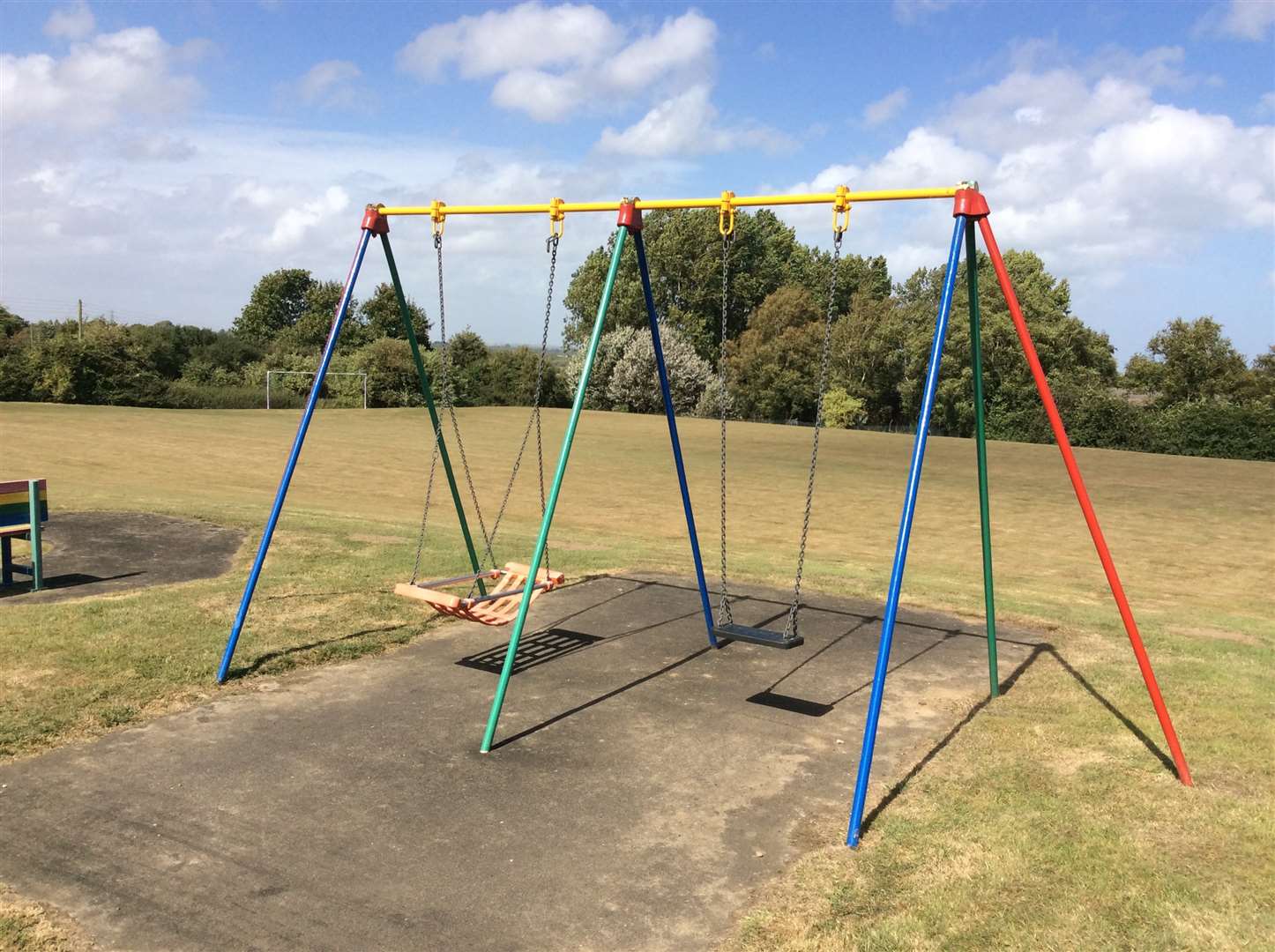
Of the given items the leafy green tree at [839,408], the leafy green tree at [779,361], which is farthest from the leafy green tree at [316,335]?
the leafy green tree at [839,408]

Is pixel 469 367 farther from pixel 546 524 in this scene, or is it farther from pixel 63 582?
pixel 546 524

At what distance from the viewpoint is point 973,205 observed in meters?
5.50

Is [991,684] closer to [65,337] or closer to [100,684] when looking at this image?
[100,684]

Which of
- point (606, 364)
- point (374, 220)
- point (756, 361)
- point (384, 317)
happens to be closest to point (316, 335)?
point (384, 317)

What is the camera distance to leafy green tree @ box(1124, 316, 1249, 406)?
1847 inches

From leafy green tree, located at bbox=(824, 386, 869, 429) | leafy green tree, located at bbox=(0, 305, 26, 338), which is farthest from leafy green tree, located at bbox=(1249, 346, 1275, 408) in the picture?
leafy green tree, located at bbox=(0, 305, 26, 338)

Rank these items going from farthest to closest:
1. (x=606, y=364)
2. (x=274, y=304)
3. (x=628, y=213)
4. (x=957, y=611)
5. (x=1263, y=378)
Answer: (x=274, y=304)
(x=606, y=364)
(x=1263, y=378)
(x=957, y=611)
(x=628, y=213)

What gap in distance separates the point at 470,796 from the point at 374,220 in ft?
14.7

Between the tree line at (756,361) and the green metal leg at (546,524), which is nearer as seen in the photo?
the green metal leg at (546,524)

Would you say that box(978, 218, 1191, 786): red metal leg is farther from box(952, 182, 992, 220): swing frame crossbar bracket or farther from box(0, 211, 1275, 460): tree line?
box(0, 211, 1275, 460): tree line

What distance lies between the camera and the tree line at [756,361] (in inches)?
1649

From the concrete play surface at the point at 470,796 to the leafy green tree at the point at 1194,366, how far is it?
46041 millimetres

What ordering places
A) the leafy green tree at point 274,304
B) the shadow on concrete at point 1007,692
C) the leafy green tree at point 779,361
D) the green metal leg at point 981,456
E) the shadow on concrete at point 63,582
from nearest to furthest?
the shadow on concrete at point 1007,692 < the green metal leg at point 981,456 < the shadow on concrete at point 63,582 < the leafy green tree at point 779,361 < the leafy green tree at point 274,304

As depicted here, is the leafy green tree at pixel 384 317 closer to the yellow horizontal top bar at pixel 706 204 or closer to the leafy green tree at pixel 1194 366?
the leafy green tree at pixel 1194 366
